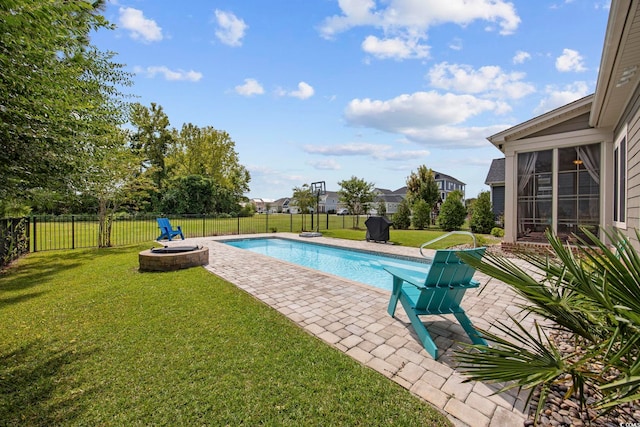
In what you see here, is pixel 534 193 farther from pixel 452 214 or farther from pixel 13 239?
pixel 13 239

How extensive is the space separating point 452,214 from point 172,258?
15.5 metres

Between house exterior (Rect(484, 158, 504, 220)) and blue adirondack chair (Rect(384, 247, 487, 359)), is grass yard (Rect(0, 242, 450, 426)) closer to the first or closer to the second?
blue adirondack chair (Rect(384, 247, 487, 359))

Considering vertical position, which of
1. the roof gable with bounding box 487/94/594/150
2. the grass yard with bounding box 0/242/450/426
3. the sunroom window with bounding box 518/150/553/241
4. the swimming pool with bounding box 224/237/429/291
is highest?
the roof gable with bounding box 487/94/594/150

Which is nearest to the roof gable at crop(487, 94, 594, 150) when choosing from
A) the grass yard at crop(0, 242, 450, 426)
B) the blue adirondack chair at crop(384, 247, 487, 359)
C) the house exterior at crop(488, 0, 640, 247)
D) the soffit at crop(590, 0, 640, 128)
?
the house exterior at crop(488, 0, 640, 247)

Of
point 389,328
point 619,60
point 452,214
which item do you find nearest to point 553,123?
point 619,60

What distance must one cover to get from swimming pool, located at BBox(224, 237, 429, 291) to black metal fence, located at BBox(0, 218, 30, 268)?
646 centimetres

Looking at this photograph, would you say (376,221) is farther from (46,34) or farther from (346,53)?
(46,34)

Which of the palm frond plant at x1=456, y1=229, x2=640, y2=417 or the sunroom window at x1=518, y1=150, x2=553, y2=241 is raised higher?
the sunroom window at x1=518, y1=150, x2=553, y2=241

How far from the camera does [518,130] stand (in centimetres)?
852

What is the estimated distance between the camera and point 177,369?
2.69 m

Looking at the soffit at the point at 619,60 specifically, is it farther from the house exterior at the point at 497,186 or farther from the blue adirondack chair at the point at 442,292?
the house exterior at the point at 497,186

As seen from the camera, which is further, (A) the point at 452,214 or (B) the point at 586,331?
(A) the point at 452,214

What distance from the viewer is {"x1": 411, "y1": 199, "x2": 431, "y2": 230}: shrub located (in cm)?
1864

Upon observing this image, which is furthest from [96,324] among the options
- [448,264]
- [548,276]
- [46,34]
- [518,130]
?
[518,130]
